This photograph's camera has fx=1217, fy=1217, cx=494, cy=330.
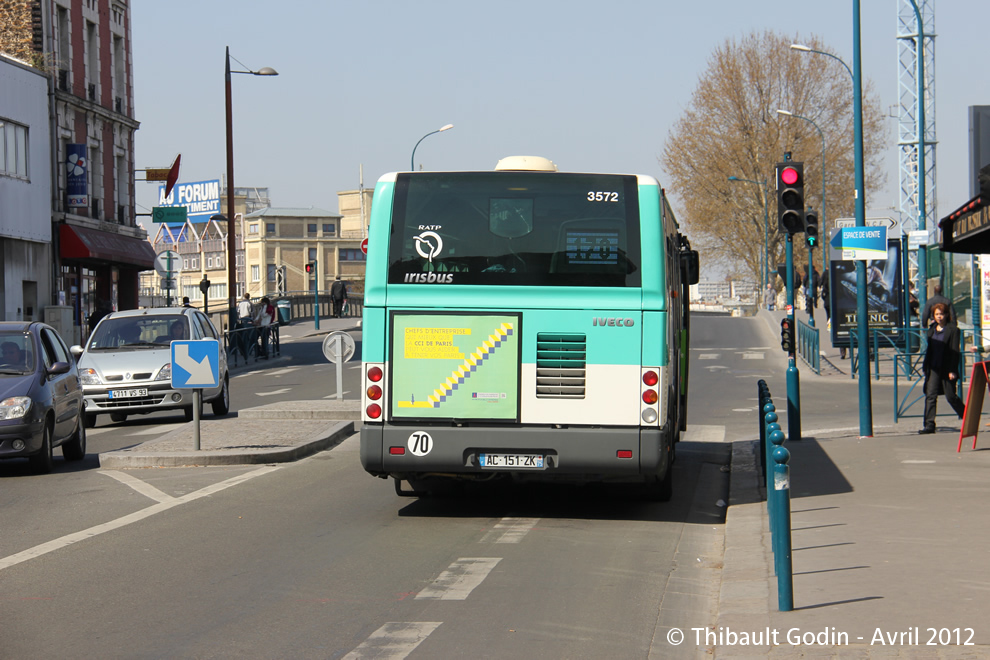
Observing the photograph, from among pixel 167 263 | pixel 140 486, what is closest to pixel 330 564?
pixel 140 486

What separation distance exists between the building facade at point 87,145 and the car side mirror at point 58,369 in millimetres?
24287

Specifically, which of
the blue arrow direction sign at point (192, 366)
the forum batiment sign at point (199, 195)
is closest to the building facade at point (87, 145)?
the blue arrow direction sign at point (192, 366)

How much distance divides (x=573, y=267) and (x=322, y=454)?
6.16 meters

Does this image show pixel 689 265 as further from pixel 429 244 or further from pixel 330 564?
pixel 330 564

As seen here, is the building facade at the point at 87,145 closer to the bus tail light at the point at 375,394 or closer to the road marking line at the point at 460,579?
the bus tail light at the point at 375,394

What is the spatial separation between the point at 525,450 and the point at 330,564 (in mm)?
2090

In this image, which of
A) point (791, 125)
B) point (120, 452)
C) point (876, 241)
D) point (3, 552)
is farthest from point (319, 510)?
point (791, 125)

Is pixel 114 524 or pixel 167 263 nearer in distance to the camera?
pixel 114 524

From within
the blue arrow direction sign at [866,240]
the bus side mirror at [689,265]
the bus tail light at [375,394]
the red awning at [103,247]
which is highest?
the red awning at [103,247]

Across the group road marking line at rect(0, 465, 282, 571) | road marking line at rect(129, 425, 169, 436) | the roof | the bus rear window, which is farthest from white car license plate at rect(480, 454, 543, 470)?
the roof

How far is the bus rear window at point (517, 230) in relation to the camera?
9672 millimetres

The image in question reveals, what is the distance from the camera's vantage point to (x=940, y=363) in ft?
50.7

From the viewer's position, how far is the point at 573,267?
9680mm

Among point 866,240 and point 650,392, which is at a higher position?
point 866,240
